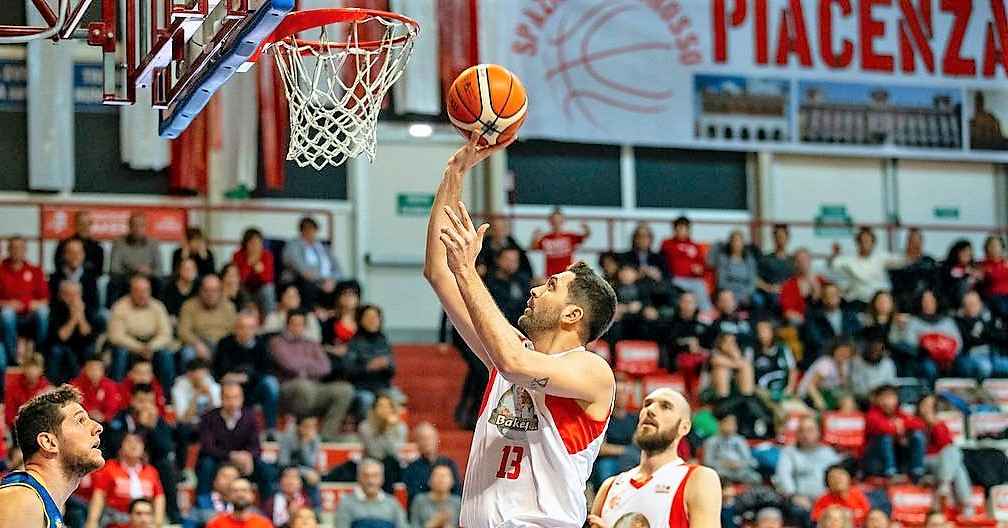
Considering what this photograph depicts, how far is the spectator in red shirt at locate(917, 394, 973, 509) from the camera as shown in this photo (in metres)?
13.6

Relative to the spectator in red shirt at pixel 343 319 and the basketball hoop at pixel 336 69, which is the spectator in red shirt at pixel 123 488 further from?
the basketball hoop at pixel 336 69

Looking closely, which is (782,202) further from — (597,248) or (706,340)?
(706,340)

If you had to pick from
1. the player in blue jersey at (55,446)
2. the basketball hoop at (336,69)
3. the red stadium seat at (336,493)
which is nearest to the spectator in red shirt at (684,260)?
the red stadium seat at (336,493)

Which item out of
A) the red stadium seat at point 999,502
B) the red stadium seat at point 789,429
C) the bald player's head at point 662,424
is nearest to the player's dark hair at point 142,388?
the red stadium seat at point 789,429

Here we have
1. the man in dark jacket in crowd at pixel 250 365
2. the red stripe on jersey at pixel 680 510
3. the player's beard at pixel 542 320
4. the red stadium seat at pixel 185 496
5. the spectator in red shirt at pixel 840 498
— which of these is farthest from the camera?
the man in dark jacket in crowd at pixel 250 365

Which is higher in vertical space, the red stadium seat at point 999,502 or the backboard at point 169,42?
the backboard at point 169,42

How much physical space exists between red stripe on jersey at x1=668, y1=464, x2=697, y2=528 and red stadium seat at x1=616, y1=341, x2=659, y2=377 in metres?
7.60

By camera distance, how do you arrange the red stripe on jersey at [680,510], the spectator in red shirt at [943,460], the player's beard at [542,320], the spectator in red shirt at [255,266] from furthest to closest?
the spectator in red shirt at [255,266] → the spectator in red shirt at [943,460] → the red stripe on jersey at [680,510] → the player's beard at [542,320]

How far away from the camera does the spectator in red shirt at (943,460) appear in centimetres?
1362

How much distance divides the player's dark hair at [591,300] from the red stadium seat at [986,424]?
33.8ft

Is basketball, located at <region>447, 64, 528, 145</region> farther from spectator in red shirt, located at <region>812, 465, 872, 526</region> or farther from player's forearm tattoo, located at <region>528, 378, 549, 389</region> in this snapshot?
spectator in red shirt, located at <region>812, 465, 872, 526</region>

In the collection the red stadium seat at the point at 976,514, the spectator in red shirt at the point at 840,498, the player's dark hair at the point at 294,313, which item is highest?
the player's dark hair at the point at 294,313

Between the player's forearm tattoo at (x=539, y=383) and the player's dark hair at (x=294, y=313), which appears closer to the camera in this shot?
the player's forearm tattoo at (x=539, y=383)

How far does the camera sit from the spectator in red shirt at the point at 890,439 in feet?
44.2
